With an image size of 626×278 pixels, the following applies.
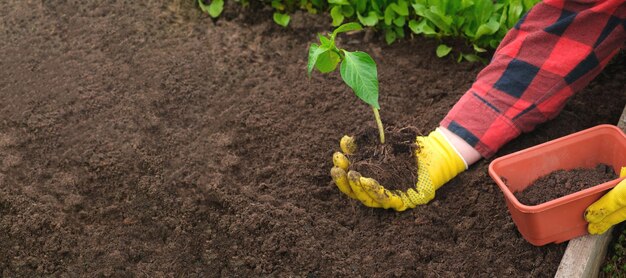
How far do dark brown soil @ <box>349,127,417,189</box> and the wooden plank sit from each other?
47 centimetres

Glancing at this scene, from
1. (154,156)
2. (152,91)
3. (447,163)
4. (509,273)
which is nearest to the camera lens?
(509,273)

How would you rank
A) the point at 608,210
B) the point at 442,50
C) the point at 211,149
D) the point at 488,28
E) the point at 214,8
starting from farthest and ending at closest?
the point at 214,8 < the point at 442,50 < the point at 488,28 < the point at 211,149 < the point at 608,210

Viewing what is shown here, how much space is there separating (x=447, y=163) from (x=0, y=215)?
1.37m

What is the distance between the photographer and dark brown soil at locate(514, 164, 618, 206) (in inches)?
71.7

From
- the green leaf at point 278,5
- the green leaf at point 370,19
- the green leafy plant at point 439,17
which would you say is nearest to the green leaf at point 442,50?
the green leafy plant at point 439,17

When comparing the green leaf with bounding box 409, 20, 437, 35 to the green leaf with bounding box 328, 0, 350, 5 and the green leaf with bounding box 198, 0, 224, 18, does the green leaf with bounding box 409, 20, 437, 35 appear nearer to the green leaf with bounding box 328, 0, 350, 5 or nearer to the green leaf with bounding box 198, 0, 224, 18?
the green leaf with bounding box 328, 0, 350, 5

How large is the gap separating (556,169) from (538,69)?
31 cm

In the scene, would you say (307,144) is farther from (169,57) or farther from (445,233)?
(169,57)

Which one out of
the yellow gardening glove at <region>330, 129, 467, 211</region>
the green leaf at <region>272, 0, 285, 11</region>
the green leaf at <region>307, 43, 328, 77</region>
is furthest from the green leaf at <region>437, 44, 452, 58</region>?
the green leaf at <region>307, 43, 328, 77</region>

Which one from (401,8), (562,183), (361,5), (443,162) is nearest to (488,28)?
(401,8)

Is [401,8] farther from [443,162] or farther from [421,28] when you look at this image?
[443,162]

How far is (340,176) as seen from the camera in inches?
75.0

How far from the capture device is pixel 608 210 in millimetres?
1710

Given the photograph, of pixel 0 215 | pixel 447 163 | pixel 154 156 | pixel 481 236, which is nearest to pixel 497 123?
pixel 447 163
